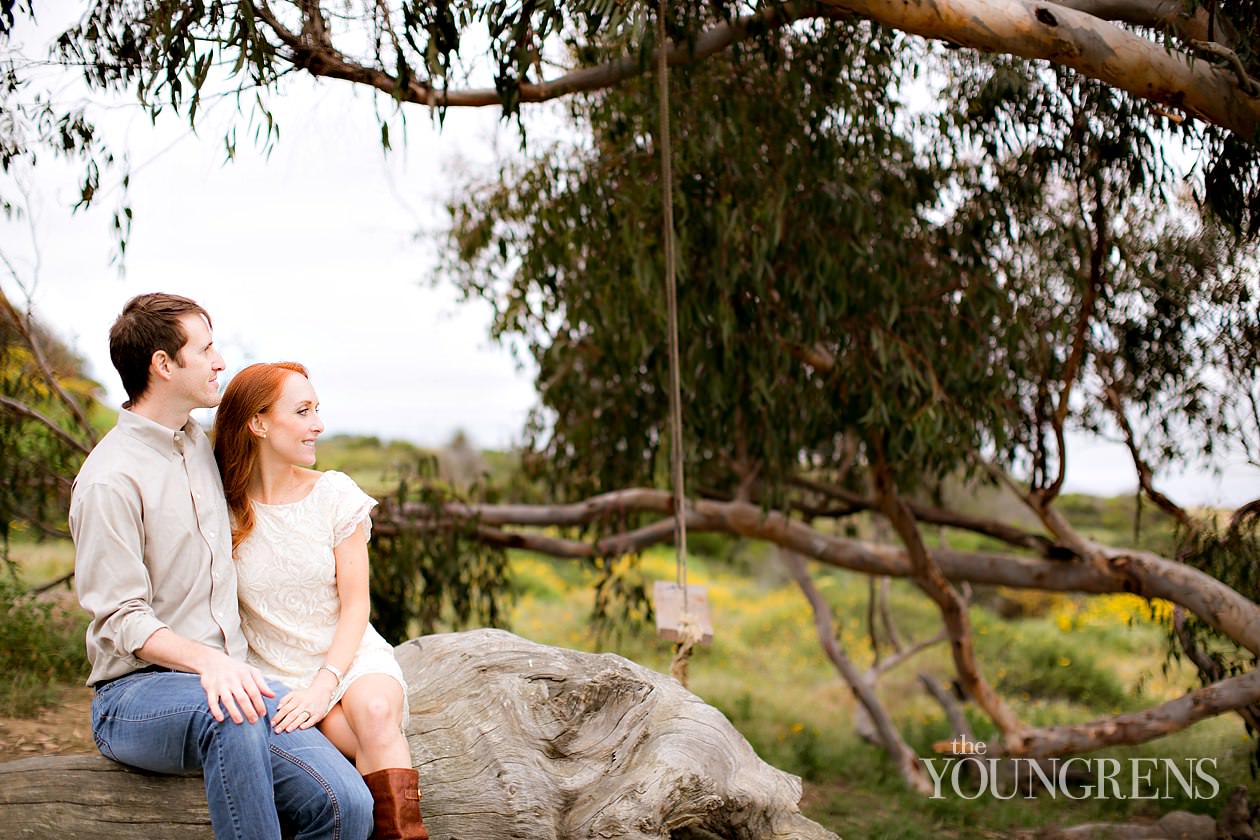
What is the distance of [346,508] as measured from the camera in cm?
231


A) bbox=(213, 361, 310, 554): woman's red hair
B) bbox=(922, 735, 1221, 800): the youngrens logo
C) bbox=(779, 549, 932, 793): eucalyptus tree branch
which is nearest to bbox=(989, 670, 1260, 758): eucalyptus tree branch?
bbox=(922, 735, 1221, 800): the youngrens logo

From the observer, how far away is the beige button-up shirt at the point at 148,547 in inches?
79.4

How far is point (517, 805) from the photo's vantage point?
8.10 feet

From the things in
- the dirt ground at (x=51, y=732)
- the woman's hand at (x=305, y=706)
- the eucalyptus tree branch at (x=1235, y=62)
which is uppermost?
the eucalyptus tree branch at (x=1235, y=62)

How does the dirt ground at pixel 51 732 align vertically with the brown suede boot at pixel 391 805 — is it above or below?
below

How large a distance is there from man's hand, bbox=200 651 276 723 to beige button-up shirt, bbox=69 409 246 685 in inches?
4.4

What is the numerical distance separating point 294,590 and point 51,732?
6.02 ft

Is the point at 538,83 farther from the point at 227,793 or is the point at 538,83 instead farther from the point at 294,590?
the point at 227,793

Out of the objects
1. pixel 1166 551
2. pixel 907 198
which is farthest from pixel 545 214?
pixel 1166 551

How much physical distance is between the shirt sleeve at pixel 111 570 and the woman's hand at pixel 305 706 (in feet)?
0.86

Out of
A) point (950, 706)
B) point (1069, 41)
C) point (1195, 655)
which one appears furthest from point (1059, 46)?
point (950, 706)

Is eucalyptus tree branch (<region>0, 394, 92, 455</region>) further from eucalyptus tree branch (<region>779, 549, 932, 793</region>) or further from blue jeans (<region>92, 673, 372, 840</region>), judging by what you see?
eucalyptus tree branch (<region>779, 549, 932, 793</region>)

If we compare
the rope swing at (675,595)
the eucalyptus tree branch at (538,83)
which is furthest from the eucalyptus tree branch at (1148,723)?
the eucalyptus tree branch at (538,83)

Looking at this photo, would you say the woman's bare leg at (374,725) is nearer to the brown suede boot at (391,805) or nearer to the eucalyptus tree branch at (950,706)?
the brown suede boot at (391,805)
